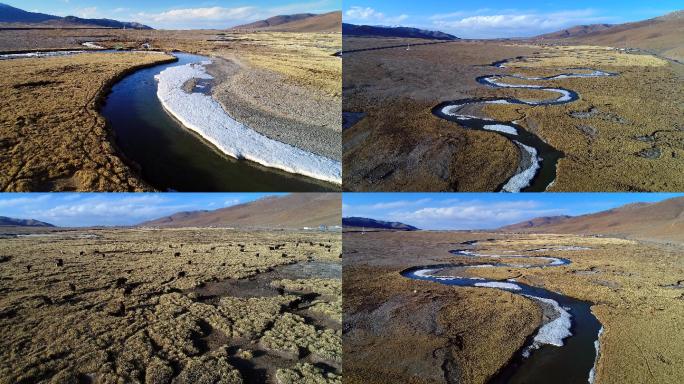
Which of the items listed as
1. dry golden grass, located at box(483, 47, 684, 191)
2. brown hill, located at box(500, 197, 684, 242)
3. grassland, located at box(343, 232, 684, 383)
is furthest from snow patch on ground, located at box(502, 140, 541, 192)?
brown hill, located at box(500, 197, 684, 242)

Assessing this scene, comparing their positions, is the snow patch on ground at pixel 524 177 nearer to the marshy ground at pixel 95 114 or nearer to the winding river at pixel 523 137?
the winding river at pixel 523 137

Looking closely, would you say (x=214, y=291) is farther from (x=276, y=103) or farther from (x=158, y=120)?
(x=276, y=103)

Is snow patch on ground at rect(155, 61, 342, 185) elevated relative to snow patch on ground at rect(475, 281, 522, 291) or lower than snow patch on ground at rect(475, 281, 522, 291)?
elevated

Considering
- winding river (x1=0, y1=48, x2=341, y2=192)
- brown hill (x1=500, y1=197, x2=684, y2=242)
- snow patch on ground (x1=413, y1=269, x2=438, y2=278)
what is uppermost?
winding river (x1=0, y1=48, x2=341, y2=192)

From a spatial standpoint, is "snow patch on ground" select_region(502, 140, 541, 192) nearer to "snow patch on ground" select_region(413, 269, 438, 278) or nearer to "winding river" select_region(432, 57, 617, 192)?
"winding river" select_region(432, 57, 617, 192)

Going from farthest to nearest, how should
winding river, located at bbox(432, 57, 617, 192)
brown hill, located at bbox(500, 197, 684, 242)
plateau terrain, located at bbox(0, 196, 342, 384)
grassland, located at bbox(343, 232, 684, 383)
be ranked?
1. brown hill, located at bbox(500, 197, 684, 242)
2. winding river, located at bbox(432, 57, 617, 192)
3. grassland, located at bbox(343, 232, 684, 383)
4. plateau terrain, located at bbox(0, 196, 342, 384)

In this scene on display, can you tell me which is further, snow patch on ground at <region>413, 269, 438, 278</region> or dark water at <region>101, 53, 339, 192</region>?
snow patch on ground at <region>413, 269, 438, 278</region>

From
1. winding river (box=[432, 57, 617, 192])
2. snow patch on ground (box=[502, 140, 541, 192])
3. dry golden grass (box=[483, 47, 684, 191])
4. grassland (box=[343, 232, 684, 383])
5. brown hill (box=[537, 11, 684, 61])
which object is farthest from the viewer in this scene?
brown hill (box=[537, 11, 684, 61])

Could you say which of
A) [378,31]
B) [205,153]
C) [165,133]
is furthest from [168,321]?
[378,31]
